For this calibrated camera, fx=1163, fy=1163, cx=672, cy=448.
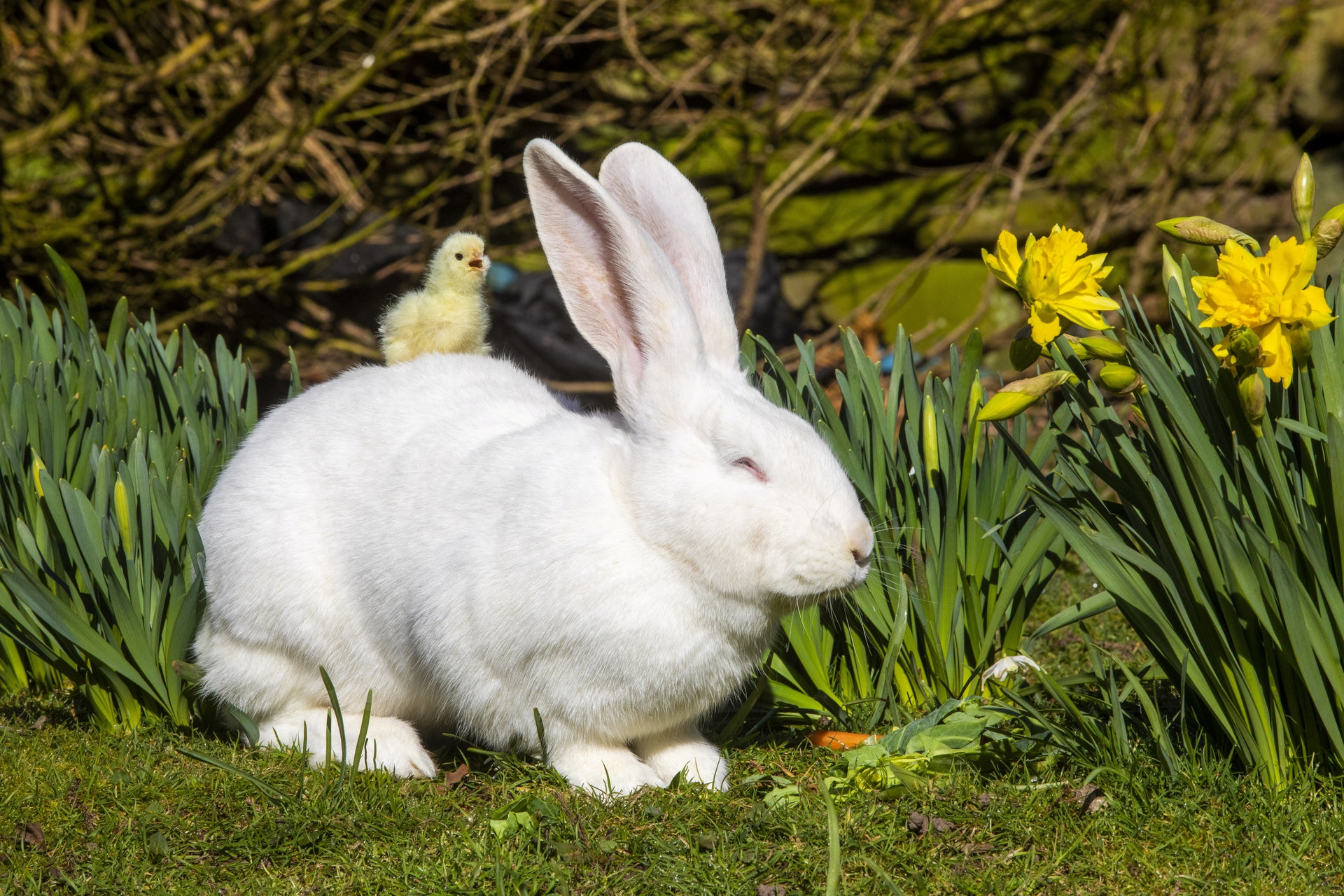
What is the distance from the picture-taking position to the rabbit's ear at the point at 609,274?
2.01 m

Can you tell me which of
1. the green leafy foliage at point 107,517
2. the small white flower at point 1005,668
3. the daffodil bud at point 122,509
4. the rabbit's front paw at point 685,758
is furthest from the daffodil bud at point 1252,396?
the daffodil bud at point 122,509

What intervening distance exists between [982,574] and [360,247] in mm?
5197

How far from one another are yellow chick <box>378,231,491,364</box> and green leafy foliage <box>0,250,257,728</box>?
1.59ft

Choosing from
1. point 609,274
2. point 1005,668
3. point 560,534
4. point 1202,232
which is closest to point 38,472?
point 560,534

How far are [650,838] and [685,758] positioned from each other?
293 mm

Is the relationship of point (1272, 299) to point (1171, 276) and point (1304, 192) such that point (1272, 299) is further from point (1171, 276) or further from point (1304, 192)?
point (1171, 276)

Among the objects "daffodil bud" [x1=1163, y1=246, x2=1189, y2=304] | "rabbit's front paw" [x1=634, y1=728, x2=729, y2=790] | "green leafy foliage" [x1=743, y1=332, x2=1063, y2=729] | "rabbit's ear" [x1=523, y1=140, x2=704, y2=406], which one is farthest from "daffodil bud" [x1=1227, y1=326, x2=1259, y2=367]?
"rabbit's front paw" [x1=634, y1=728, x2=729, y2=790]

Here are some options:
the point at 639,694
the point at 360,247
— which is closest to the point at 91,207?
the point at 360,247

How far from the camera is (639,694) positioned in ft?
6.63

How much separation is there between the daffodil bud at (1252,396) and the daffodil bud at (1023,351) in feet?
0.95

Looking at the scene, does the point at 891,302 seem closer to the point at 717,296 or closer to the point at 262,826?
the point at 717,296

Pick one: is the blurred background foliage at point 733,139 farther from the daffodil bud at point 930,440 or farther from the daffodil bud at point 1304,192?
the daffodil bud at point 1304,192

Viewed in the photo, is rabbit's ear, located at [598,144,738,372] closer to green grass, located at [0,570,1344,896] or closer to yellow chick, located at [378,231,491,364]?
yellow chick, located at [378,231,491,364]

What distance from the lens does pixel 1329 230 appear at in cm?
166
